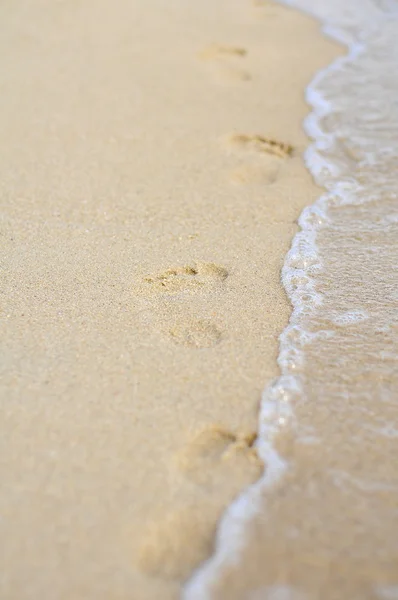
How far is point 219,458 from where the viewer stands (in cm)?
174

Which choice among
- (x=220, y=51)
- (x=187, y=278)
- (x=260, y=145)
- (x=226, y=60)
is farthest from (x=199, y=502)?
(x=220, y=51)

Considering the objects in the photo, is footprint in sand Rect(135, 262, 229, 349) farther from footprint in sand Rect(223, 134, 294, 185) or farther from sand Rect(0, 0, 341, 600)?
footprint in sand Rect(223, 134, 294, 185)

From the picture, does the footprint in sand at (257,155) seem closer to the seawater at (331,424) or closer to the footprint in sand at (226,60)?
the seawater at (331,424)

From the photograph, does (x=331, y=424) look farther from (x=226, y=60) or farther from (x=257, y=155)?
(x=226, y=60)

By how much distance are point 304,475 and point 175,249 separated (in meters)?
1.18

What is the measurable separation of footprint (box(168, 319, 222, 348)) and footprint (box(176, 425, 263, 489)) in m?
0.37

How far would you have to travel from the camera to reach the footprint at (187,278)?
241cm

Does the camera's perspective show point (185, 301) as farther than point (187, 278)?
No

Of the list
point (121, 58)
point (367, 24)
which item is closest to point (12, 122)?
point (121, 58)

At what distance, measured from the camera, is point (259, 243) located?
271cm

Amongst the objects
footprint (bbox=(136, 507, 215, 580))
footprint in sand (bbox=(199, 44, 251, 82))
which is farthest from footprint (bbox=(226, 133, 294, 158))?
footprint (bbox=(136, 507, 215, 580))

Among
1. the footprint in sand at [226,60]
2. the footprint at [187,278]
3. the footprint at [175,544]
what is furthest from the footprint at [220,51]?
the footprint at [175,544]

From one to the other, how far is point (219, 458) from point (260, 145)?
6.86 ft

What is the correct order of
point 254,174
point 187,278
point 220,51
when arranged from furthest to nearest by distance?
point 220,51 < point 254,174 < point 187,278
